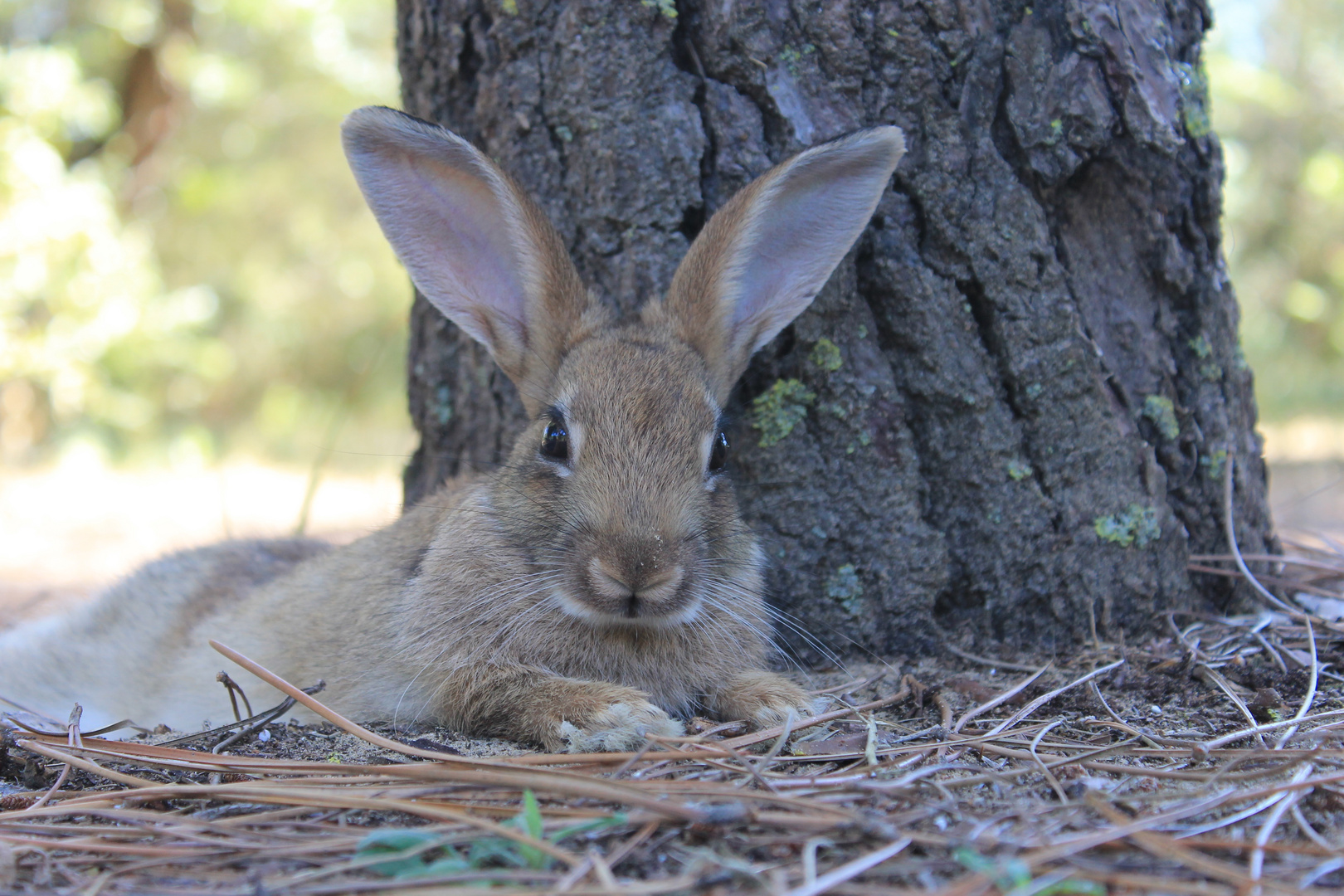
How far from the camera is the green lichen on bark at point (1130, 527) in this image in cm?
333

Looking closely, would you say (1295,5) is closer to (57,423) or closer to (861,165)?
(861,165)

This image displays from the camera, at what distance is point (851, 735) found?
2.52 metres

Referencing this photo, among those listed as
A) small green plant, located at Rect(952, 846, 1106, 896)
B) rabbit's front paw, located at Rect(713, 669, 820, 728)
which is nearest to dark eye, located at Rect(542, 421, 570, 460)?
rabbit's front paw, located at Rect(713, 669, 820, 728)

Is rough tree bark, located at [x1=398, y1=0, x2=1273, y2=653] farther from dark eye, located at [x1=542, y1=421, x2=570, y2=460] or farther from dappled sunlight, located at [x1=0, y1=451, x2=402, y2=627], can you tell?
dappled sunlight, located at [x1=0, y1=451, x2=402, y2=627]

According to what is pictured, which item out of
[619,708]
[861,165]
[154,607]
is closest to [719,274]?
[861,165]

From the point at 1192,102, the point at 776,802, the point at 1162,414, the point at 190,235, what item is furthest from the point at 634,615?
the point at 190,235

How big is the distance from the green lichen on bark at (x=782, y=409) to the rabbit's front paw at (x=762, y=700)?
81cm

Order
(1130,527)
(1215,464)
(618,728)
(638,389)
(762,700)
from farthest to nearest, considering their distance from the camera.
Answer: (1215,464) → (1130,527) → (638,389) → (762,700) → (618,728)

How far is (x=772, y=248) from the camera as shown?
3.28m

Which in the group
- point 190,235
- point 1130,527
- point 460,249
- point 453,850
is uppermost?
point 190,235

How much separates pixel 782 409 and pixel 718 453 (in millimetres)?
401

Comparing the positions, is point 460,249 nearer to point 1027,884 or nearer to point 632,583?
point 632,583

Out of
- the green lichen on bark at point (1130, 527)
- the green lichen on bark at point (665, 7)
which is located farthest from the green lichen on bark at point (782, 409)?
the green lichen on bark at point (665, 7)

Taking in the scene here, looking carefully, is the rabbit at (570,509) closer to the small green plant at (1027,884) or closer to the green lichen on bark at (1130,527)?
the small green plant at (1027,884)
